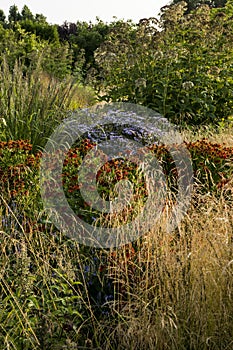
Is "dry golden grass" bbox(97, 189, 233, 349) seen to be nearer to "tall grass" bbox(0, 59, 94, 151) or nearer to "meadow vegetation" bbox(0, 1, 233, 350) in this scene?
"meadow vegetation" bbox(0, 1, 233, 350)

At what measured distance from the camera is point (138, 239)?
10.2 feet

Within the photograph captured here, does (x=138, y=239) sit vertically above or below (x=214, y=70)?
below

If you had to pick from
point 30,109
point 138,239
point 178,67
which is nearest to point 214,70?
point 178,67

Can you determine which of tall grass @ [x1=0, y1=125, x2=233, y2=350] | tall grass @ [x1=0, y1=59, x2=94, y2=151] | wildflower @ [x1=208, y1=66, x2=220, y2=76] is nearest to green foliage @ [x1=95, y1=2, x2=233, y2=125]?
wildflower @ [x1=208, y1=66, x2=220, y2=76]

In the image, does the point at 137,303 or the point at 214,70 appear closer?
the point at 137,303

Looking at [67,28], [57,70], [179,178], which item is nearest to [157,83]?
[179,178]

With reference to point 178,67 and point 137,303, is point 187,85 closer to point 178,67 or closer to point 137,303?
point 178,67

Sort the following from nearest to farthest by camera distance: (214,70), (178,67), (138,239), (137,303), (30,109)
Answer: (137,303), (138,239), (30,109), (214,70), (178,67)

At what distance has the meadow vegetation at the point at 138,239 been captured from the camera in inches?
101

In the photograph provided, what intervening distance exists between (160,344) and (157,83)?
485 cm

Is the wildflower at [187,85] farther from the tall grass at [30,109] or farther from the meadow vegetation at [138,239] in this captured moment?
the tall grass at [30,109]

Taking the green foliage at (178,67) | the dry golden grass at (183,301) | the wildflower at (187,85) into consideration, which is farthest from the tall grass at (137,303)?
the green foliage at (178,67)

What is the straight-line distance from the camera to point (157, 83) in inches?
271

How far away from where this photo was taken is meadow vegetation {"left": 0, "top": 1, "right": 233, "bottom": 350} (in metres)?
2.55
